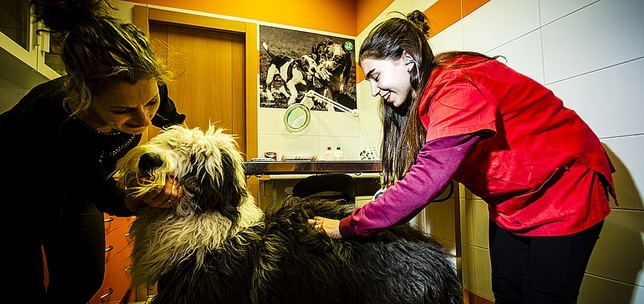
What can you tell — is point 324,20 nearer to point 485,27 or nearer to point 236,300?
point 485,27

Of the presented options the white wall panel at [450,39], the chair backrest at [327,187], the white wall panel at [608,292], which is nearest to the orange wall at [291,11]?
the white wall panel at [450,39]

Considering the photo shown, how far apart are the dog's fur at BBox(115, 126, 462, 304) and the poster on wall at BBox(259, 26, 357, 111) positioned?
7.49ft

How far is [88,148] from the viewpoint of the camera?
3.33 ft

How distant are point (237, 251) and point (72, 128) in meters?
0.60

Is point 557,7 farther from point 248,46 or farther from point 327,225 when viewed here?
point 248,46

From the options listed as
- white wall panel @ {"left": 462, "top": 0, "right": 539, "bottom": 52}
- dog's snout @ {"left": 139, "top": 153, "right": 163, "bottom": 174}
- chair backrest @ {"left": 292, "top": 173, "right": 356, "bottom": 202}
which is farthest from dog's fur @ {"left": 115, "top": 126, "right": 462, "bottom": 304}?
white wall panel @ {"left": 462, "top": 0, "right": 539, "bottom": 52}

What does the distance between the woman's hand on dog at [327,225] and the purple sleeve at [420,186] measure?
3.3 inches

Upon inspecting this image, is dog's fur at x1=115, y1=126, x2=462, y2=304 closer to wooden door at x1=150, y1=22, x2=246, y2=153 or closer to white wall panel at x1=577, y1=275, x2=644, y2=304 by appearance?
white wall panel at x1=577, y1=275, x2=644, y2=304

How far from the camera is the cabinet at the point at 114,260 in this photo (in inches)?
81.7

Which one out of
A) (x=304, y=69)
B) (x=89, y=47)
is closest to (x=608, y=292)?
(x=89, y=47)

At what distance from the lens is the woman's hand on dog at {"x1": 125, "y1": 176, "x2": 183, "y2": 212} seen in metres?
0.89

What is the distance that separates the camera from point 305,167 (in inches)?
76.2

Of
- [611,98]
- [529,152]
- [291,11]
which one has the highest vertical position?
[291,11]

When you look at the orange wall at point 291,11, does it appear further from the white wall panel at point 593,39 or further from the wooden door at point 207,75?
the white wall panel at point 593,39
